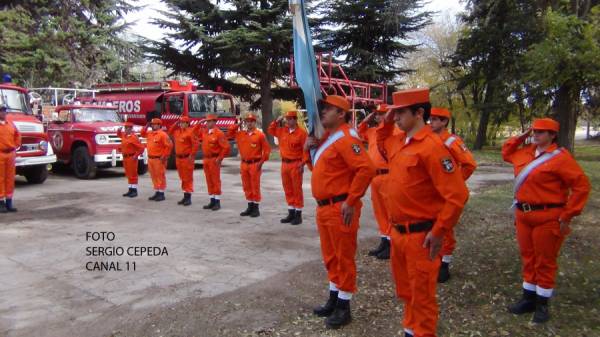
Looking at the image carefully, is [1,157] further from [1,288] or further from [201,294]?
[201,294]

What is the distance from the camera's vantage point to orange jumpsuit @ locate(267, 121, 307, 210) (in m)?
7.81

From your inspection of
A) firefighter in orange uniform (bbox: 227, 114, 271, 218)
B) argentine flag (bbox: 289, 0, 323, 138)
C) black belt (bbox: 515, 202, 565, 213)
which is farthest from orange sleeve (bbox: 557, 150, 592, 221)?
firefighter in orange uniform (bbox: 227, 114, 271, 218)

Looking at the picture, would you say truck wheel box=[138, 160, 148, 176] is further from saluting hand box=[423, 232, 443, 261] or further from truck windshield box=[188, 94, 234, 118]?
saluting hand box=[423, 232, 443, 261]

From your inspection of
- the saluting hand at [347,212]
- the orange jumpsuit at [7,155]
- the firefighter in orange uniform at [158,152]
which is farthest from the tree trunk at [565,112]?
the orange jumpsuit at [7,155]

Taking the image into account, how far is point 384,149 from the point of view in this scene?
4621 mm

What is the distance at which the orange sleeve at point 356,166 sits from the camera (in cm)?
382

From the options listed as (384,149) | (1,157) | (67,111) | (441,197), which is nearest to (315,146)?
(384,149)

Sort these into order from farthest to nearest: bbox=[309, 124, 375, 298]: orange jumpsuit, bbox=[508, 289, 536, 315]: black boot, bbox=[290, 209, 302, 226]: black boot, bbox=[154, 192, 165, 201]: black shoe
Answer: bbox=[154, 192, 165, 201]: black shoe < bbox=[290, 209, 302, 226]: black boot < bbox=[508, 289, 536, 315]: black boot < bbox=[309, 124, 375, 298]: orange jumpsuit

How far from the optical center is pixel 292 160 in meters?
7.90

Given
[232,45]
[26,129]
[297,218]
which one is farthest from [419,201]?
[232,45]

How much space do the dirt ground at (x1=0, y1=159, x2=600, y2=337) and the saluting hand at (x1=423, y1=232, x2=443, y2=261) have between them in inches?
50.9

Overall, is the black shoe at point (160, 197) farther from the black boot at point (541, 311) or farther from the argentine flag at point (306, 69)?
the black boot at point (541, 311)

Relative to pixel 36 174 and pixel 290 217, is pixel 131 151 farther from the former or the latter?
pixel 290 217

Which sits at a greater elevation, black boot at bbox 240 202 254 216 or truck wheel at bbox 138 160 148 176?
truck wheel at bbox 138 160 148 176
